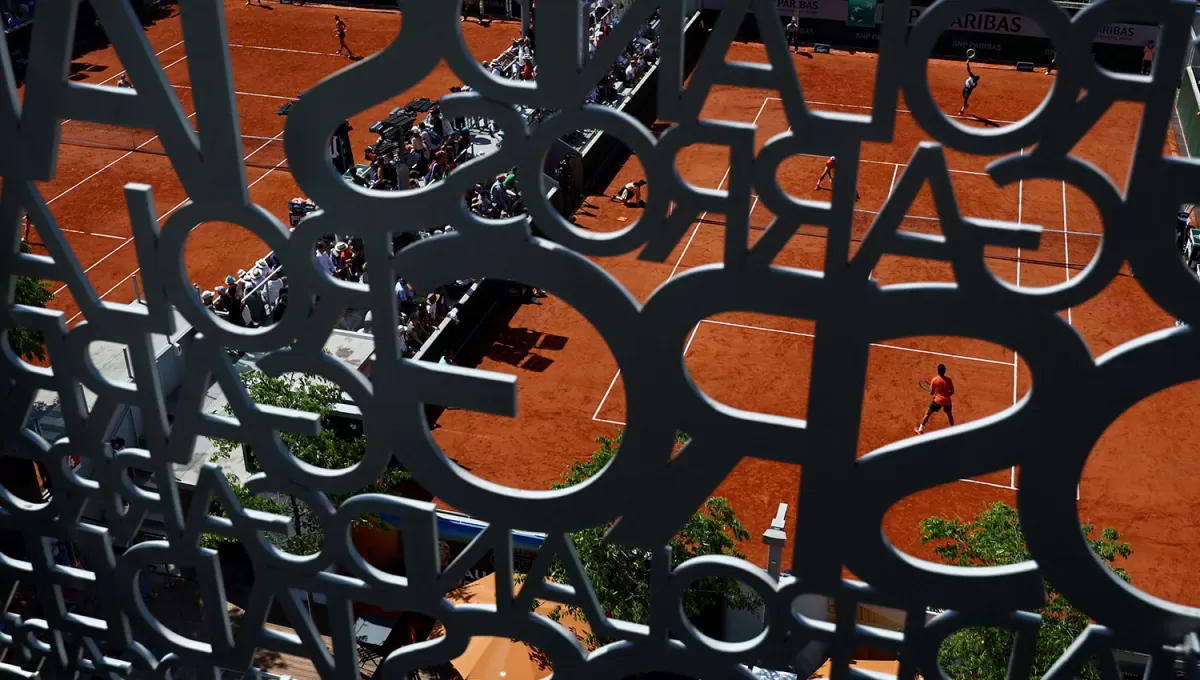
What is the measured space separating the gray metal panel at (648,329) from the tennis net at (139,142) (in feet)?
88.0

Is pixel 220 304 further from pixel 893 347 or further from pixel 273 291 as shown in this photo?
pixel 893 347

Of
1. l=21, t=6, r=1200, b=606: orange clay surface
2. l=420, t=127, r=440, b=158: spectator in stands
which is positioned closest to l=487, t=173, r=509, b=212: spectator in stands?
l=420, t=127, r=440, b=158: spectator in stands

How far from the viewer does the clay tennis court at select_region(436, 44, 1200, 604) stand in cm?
2158

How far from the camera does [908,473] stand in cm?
739

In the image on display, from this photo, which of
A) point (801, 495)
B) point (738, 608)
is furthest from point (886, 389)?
point (801, 495)

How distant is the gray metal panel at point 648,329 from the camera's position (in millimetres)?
6473

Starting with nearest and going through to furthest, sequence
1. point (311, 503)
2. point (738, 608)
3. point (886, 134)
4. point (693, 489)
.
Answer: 1. point (886, 134)
2. point (693, 489)
3. point (311, 503)
4. point (738, 608)

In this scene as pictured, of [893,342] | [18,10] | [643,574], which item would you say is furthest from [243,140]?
[643,574]

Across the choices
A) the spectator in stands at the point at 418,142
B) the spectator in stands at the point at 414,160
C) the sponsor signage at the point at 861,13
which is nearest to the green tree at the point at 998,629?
the spectator in stands at the point at 414,160

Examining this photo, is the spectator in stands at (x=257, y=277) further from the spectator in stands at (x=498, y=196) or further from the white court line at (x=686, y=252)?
the white court line at (x=686, y=252)

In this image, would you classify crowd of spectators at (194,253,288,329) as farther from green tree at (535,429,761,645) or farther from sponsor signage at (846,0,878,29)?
sponsor signage at (846,0,878,29)

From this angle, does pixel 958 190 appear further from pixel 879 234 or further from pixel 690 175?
pixel 879 234

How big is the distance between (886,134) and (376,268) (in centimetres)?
312

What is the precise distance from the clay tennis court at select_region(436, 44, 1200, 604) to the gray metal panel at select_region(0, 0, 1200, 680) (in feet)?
42.2
